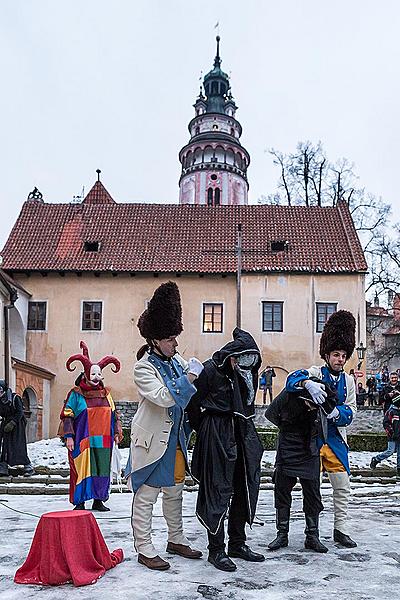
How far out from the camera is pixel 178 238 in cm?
2802

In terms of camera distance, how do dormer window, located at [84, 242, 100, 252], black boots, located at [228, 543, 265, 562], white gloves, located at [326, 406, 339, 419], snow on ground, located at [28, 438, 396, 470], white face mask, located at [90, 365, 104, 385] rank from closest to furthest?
black boots, located at [228, 543, 265, 562]
white gloves, located at [326, 406, 339, 419]
white face mask, located at [90, 365, 104, 385]
snow on ground, located at [28, 438, 396, 470]
dormer window, located at [84, 242, 100, 252]

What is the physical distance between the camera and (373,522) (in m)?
7.46

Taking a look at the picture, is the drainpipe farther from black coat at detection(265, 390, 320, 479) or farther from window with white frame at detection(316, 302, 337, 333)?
black coat at detection(265, 390, 320, 479)

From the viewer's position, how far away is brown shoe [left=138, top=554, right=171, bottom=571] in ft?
16.9

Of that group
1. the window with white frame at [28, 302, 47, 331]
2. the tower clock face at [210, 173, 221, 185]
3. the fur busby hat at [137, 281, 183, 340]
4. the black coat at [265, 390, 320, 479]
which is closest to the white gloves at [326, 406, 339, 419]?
the black coat at [265, 390, 320, 479]

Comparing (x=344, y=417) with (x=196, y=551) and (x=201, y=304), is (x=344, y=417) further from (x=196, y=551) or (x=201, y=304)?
(x=201, y=304)

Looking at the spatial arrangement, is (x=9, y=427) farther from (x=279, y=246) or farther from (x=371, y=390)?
(x=371, y=390)

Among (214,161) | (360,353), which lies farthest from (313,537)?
(214,161)

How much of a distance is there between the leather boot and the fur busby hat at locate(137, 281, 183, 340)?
6.50 ft

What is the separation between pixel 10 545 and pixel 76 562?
4.91 ft

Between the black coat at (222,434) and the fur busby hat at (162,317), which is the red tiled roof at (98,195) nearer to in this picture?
the fur busby hat at (162,317)

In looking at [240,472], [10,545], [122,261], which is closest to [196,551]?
[240,472]

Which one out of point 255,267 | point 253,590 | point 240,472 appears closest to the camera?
point 253,590

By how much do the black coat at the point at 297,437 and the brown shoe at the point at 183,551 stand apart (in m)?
1.06
